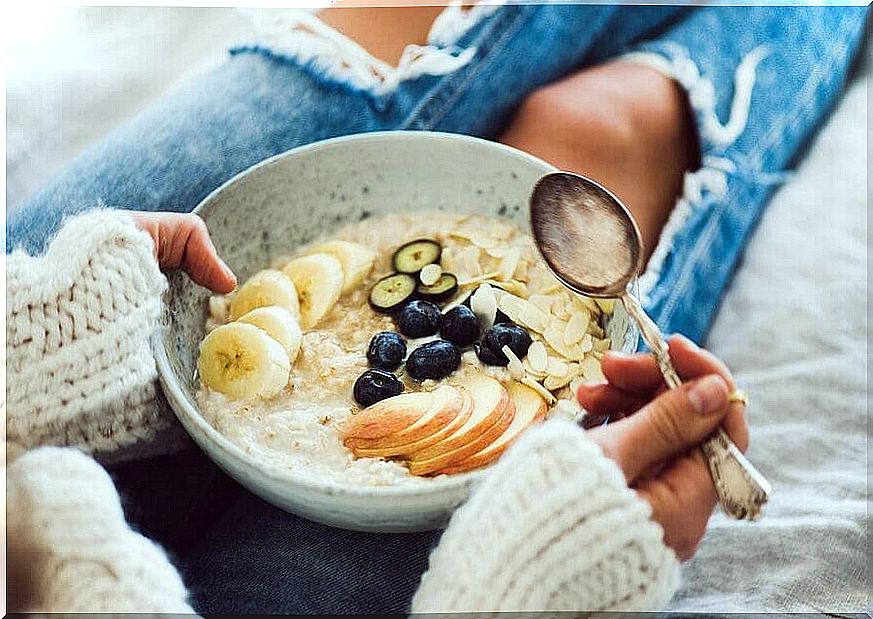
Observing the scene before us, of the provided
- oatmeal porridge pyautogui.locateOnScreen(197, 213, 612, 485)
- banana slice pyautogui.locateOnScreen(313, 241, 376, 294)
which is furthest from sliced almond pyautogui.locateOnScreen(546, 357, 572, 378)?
banana slice pyautogui.locateOnScreen(313, 241, 376, 294)

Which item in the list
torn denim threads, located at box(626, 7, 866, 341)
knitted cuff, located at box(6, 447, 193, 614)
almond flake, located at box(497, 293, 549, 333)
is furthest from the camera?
torn denim threads, located at box(626, 7, 866, 341)

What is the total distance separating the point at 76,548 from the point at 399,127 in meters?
0.30

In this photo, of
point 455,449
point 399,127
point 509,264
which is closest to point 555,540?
point 455,449

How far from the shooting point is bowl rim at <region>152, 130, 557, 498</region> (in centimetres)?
40

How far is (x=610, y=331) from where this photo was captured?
474mm

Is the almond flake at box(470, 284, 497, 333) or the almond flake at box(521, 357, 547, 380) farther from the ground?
the almond flake at box(470, 284, 497, 333)

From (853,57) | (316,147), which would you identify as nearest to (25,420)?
(316,147)

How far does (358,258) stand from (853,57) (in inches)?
16.2

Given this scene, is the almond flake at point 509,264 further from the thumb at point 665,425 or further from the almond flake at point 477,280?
the thumb at point 665,425

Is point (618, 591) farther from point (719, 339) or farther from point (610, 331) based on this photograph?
point (719, 339)

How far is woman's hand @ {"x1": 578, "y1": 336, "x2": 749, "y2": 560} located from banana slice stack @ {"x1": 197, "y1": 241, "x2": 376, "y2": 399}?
6.1 inches

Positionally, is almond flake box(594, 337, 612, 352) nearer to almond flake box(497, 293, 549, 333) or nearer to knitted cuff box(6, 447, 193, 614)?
almond flake box(497, 293, 549, 333)

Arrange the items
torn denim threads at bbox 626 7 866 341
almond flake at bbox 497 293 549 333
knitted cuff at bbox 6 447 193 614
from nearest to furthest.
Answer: knitted cuff at bbox 6 447 193 614
almond flake at bbox 497 293 549 333
torn denim threads at bbox 626 7 866 341

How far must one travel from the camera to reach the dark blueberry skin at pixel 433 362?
0.46 meters
